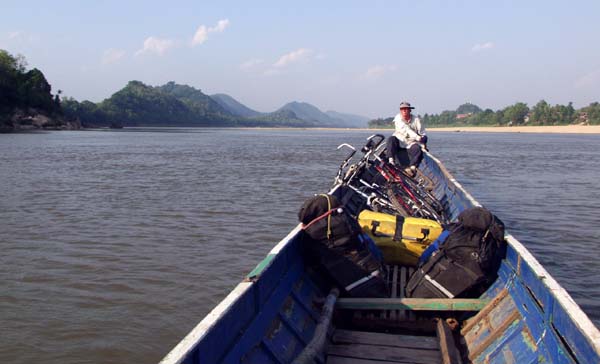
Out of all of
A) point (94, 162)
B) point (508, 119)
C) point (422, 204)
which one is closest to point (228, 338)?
point (422, 204)

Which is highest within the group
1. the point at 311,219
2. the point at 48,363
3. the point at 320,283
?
the point at 311,219

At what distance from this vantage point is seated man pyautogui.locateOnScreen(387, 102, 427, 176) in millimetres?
12066

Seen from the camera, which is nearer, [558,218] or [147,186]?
[558,218]

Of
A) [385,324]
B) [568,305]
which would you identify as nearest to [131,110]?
[385,324]

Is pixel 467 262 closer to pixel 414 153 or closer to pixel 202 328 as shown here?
pixel 202 328

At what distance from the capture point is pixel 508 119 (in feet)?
467

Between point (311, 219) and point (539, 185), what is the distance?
1715 cm

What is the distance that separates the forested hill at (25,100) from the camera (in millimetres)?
84625

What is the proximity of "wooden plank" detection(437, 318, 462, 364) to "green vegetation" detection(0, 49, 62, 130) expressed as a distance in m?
86.2

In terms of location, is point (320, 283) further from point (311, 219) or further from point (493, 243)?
point (493, 243)

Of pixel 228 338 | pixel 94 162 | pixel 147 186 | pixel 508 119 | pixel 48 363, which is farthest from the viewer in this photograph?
pixel 508 119

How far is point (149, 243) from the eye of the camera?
10.3m

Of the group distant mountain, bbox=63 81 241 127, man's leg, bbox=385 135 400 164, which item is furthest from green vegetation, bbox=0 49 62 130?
man's leg, bbox=385 135 400 164

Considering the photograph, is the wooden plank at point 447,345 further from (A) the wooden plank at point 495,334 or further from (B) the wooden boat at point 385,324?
(A) the wooden plank at point 495,334
